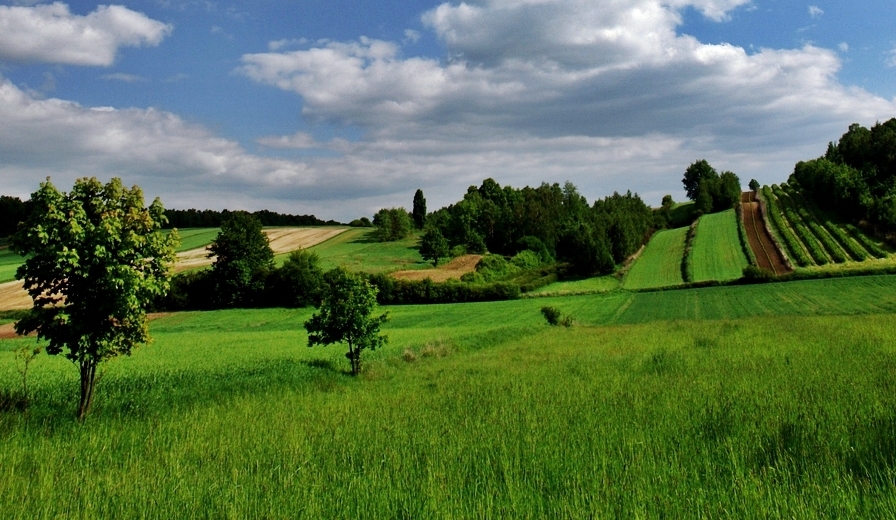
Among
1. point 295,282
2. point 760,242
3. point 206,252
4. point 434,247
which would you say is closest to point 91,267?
point 295,282

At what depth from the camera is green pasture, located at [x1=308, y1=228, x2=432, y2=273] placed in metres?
90.3

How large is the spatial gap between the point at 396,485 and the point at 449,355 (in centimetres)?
2157

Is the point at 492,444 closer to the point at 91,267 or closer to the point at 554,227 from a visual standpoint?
the point at 91,267

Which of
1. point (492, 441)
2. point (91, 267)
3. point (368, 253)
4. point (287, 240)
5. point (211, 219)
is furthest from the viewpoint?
point (211, 219)

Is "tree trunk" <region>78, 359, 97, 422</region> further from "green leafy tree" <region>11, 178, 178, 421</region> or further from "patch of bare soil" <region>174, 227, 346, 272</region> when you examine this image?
"patch of bare soil" <region>174, 227, 346, 272</region>

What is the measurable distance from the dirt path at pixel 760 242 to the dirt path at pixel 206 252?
2798 inches

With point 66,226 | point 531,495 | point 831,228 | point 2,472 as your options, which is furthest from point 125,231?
point 831,228

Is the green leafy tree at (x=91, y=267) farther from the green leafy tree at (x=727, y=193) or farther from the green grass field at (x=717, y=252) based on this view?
the green leafy tree at (x=727, y=193)

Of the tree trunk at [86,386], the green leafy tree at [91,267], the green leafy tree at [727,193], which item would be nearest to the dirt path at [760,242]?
the green leafy tree at [727,193]

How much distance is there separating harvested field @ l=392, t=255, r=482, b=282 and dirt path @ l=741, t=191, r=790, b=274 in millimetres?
40644

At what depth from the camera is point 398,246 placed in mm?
114000

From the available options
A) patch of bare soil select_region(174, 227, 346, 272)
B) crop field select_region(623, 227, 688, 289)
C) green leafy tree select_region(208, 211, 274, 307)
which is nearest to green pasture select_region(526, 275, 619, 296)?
crop field select_region(623, 227, 688, 289)

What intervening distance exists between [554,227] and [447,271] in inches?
1406

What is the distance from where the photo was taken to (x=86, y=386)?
12.5 metres
